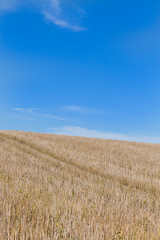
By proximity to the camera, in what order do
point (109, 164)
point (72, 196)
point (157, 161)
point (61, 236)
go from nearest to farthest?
1. point (61, 236)
2. point (72, 196)
3. point (109, 164)
4. point (157, 161)

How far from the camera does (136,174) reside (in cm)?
1176

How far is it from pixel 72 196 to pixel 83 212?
1227mm

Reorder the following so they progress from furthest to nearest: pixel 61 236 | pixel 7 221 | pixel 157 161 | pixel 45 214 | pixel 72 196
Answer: pixel 157 161 → pixel 72 196 → pixel 45 214 → pixel 7 221 → pixel 61 236

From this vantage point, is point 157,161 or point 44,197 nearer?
point 44,197

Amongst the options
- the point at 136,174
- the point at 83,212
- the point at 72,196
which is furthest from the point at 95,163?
the point at 83,212

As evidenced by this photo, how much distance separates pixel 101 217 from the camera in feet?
13.7

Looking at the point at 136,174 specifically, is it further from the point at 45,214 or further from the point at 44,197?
the point at 45,214

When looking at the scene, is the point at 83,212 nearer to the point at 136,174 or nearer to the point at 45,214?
the point at 45,214

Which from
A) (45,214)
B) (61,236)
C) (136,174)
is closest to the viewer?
(61,236)

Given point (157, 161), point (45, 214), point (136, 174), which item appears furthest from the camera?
point (157, 161)

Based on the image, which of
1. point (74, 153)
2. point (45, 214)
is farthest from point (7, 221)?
point (74, 153)

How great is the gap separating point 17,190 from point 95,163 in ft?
26.8

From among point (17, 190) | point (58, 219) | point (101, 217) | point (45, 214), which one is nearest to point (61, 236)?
point (58, 219)

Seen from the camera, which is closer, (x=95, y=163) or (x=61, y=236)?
(x=61, y=236)
